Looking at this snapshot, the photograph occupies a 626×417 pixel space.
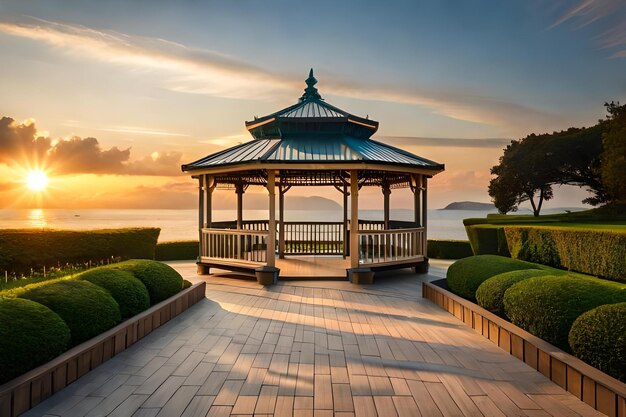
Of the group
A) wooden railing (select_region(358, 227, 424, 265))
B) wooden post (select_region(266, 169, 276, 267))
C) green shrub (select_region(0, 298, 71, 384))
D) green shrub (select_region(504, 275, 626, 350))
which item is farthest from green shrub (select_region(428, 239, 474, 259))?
green shrub (select_region(0, 298, 71, 384))

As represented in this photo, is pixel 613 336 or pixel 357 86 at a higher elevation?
pixel 357 86

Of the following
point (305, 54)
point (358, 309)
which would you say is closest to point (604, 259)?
point (358, 309)

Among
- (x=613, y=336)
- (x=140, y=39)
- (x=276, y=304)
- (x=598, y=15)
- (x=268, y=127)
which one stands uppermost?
(x=598, y=15)

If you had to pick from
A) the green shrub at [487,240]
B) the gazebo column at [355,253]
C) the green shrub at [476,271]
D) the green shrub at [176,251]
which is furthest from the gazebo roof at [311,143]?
the green shrub at [176,251]

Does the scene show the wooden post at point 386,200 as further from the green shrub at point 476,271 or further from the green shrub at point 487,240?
the green shrub at point 476,271

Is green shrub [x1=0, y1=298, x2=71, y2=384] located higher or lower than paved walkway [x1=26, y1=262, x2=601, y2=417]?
higher

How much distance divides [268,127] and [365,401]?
31.1ft

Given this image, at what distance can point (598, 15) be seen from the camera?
1177cm

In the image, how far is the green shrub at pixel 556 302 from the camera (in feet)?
13.0

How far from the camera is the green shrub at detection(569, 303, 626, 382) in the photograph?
10.4 feet

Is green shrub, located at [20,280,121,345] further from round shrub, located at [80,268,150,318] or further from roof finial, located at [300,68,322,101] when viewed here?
roof finial, located at [300,68,322,101]

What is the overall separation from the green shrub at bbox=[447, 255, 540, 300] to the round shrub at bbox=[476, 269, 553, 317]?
0.57 meters

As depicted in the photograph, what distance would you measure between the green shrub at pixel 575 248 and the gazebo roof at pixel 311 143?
338 cm

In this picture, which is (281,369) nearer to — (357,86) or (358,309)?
(358,309)
